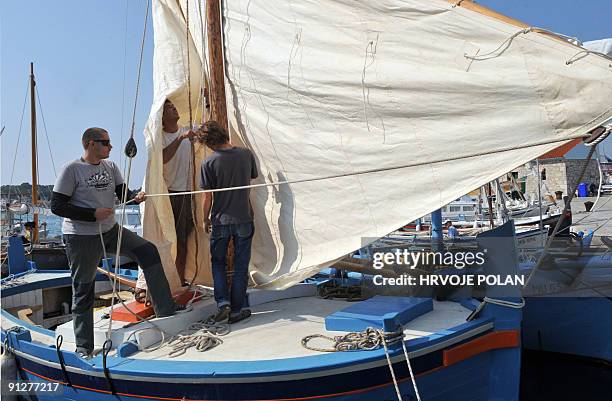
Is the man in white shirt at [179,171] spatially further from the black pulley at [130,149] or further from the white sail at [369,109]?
the black pulley at [130,149]

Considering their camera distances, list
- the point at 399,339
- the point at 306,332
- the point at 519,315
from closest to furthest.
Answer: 1. the point at 399,339
2. the point at 519,315
3. the point at 306,332

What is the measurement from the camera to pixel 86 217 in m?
3.93

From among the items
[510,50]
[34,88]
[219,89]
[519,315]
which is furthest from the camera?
[34,88]

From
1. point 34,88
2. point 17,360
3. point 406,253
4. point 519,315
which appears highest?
point 34,88

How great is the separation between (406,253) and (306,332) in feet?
5.03

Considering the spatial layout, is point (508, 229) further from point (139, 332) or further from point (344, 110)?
point (139, 332)

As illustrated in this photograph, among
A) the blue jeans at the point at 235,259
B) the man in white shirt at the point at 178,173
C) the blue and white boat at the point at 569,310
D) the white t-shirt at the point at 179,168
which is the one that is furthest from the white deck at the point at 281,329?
the blue and white boat at the point at 569,310

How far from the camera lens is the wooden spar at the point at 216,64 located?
5.08 m

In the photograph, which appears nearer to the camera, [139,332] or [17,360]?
[139,332]

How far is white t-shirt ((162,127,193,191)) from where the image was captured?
526 cm

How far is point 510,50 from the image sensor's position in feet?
10.9

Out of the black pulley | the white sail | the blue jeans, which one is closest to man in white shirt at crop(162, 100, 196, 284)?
the white sail

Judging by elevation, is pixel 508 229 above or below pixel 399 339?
above

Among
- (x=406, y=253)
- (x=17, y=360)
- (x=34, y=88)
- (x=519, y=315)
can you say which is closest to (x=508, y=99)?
(x=519, y=315)
